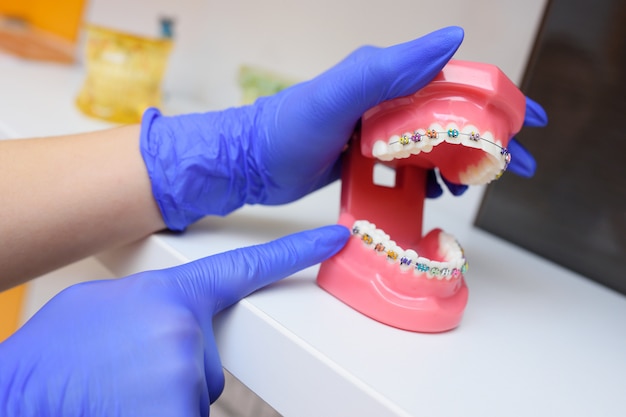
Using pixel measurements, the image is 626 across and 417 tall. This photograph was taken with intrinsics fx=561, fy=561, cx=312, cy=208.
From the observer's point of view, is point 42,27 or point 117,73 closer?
point 117,73

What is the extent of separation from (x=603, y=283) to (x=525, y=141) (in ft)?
0.76

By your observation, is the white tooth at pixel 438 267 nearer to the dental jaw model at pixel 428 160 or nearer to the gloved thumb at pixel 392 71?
the dental jaw model at pixel 428 160

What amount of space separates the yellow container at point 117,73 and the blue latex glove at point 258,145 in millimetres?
435

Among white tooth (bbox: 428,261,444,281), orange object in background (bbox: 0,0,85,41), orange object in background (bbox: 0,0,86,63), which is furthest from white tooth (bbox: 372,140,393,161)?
orange object in background (bbox: 0,0,85,41)

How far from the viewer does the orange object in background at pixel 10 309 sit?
0.82 metres

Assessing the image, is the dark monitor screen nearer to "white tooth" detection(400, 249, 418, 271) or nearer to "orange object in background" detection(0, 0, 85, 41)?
"white tooth" detection(400, 249, 418, 271)

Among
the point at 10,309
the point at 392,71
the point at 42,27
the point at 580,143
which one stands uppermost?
the point at 392,71

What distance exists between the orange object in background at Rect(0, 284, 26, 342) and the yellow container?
0.35 meters

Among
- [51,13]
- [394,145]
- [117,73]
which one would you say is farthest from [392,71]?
[51,13]

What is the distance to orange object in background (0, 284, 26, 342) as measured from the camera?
819 mm

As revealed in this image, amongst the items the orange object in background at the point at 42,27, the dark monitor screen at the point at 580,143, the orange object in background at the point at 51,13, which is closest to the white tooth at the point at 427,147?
the dark monitor screen at the point at 580,143

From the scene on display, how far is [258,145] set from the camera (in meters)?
0.62

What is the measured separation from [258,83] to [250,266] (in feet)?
2.04

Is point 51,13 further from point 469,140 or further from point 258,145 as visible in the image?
point 469,140
